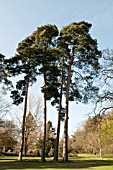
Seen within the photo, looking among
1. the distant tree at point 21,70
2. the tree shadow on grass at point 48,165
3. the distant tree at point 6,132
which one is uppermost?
the distant tree at point 21,70

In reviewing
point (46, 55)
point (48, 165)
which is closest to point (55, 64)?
point (46, 55)

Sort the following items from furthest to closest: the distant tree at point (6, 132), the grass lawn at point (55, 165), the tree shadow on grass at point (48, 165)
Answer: the distant tree at point (6, 132) < the tree shadow on grass at point (48, 165) < the grass lawn at point (55, 165)

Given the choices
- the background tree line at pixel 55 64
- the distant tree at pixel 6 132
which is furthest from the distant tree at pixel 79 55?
the distant tree at pixel 6 132

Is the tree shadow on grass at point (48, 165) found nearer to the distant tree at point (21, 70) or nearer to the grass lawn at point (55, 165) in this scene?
the grass lawn at point (55, 165)

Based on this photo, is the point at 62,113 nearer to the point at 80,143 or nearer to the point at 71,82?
the point at 71,82

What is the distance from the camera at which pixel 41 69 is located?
79.7 feet

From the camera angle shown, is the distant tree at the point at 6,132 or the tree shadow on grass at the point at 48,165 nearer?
the tree shadow on grass at the point at 48,165

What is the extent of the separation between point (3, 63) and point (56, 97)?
6832 millimetres

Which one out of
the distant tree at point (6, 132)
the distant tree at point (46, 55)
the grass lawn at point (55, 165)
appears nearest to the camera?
the grass lawn at point (55, 165)

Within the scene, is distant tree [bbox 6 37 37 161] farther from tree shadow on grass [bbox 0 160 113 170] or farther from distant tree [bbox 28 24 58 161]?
tree shadow on grass [bbox 0 160 113 170]

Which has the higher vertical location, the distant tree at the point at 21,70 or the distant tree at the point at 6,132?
the distant tree at the point at 21,70

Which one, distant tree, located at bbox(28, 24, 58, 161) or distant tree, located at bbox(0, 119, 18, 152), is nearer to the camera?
distant tree, located at bbox(28, 24, 58, 161)

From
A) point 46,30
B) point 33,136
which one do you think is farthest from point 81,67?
point 33,136

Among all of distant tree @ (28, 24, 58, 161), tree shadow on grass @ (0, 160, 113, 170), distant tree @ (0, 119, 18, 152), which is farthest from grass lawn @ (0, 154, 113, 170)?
distant tree @ (0, 119, 18, 152)
